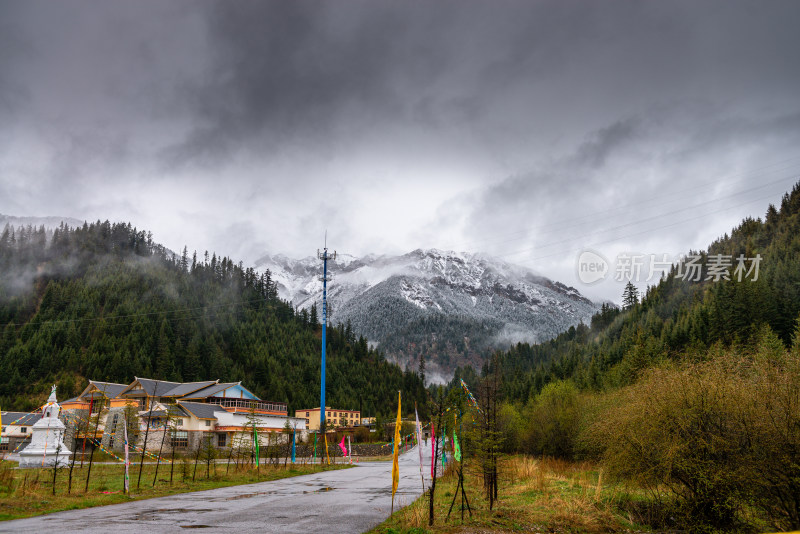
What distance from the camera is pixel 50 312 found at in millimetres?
108562

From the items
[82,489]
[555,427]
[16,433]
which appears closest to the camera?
[82,489]

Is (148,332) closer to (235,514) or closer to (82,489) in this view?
(82,489)

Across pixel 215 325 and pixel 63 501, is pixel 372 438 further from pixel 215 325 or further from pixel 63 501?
pixel 63 501

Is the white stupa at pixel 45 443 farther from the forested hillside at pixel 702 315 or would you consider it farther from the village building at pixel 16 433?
the forested hillside at pixel 702 315

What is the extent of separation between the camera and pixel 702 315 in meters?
74.4

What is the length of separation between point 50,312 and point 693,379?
125936 mm

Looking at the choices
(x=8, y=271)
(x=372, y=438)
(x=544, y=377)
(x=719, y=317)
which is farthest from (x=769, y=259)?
(x=8, y=271)

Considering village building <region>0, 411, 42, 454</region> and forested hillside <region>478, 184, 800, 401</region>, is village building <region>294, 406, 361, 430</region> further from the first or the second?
village building <region>0, 411, 42, 454</region>

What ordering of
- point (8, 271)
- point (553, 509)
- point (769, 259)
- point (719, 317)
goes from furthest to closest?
1. point (8, 271)
2. point (769, 259)
3. point (719, 317)
4. point (553, 509)

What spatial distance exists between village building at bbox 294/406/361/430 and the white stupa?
199ft

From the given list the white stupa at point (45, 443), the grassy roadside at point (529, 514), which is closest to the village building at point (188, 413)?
the white stupa at point (45, 443)

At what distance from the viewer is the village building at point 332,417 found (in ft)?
327

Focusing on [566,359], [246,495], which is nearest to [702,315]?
[566,359]

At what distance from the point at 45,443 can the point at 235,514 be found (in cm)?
2584
